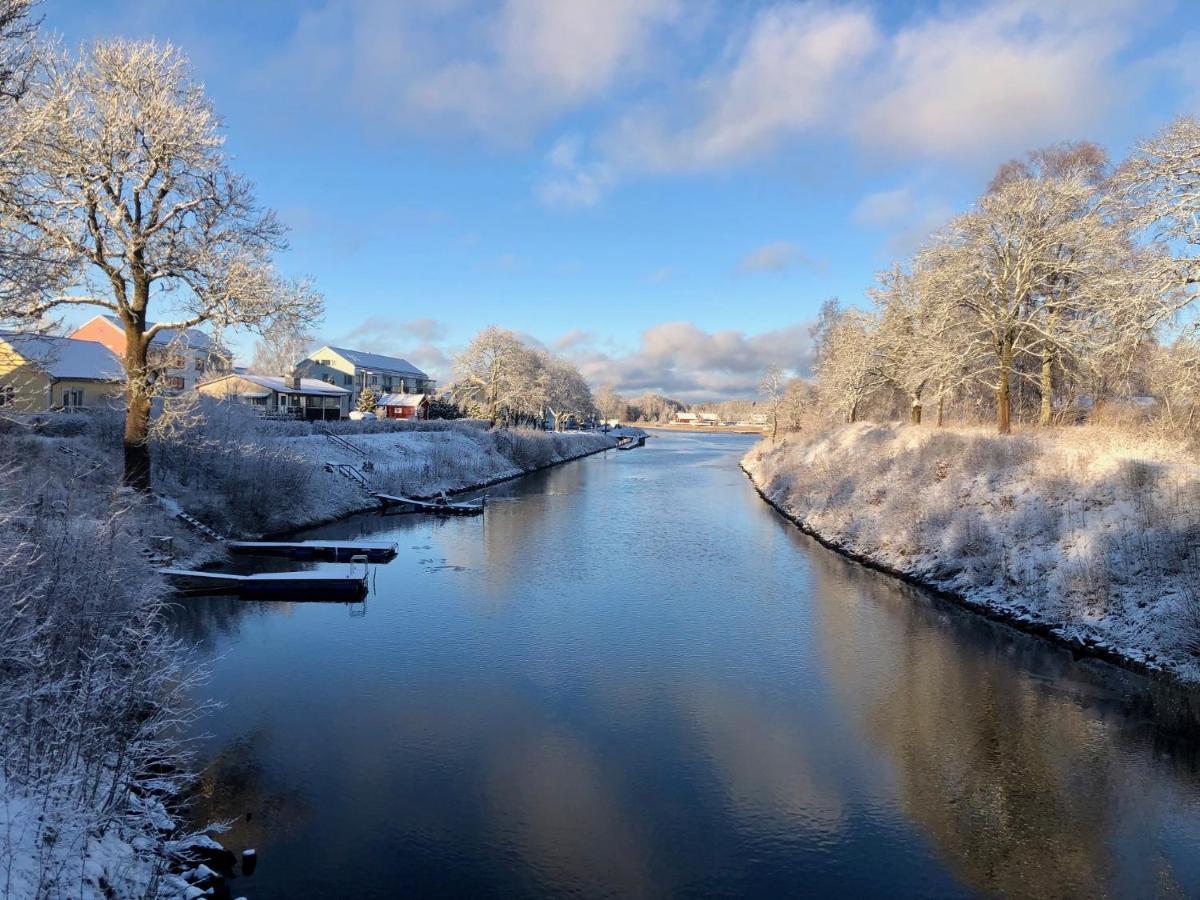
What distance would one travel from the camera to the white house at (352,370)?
7581 cm

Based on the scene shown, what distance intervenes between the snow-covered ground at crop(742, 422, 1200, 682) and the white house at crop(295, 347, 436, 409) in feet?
201

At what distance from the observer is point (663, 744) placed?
379 inches

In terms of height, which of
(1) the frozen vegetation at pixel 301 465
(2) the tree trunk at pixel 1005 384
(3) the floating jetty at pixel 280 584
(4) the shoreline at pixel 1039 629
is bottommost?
(4) the shoreline at pixel 1039 629

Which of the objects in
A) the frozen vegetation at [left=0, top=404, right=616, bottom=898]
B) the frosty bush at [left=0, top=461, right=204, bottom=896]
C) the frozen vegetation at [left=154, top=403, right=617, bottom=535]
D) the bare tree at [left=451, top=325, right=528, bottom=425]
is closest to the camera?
the frosty bush at [left=0, top=461, right=204, bottom=896]

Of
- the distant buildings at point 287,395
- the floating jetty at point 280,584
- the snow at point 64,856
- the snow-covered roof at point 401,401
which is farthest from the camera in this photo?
the snow-covered roof at point 401,401

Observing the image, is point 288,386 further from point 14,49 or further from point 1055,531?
point 1055,531

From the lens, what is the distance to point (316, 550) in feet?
70.5

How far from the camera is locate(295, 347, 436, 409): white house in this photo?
75.8 meters

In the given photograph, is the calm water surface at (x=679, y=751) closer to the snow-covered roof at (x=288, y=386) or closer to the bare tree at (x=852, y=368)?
the bare tree at (x=852, y=368)

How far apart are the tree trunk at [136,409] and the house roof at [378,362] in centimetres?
6075

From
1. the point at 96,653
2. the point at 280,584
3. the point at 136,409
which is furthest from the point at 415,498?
the point at 96,653

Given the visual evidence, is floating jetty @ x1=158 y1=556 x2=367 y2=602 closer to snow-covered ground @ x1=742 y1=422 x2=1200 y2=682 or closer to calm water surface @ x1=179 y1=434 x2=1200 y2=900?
calm water surface @ x1=179 y1=434 x2=1200 y2=900

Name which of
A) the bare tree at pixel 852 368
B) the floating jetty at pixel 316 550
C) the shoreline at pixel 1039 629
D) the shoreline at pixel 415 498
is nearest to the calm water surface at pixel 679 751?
the shoreline at pixel 1039 629

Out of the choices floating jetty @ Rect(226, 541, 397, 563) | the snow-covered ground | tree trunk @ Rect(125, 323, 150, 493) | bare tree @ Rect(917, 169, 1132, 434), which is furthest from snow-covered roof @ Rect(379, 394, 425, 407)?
bare tree @ Rect(917, 169, 1132, 434)
